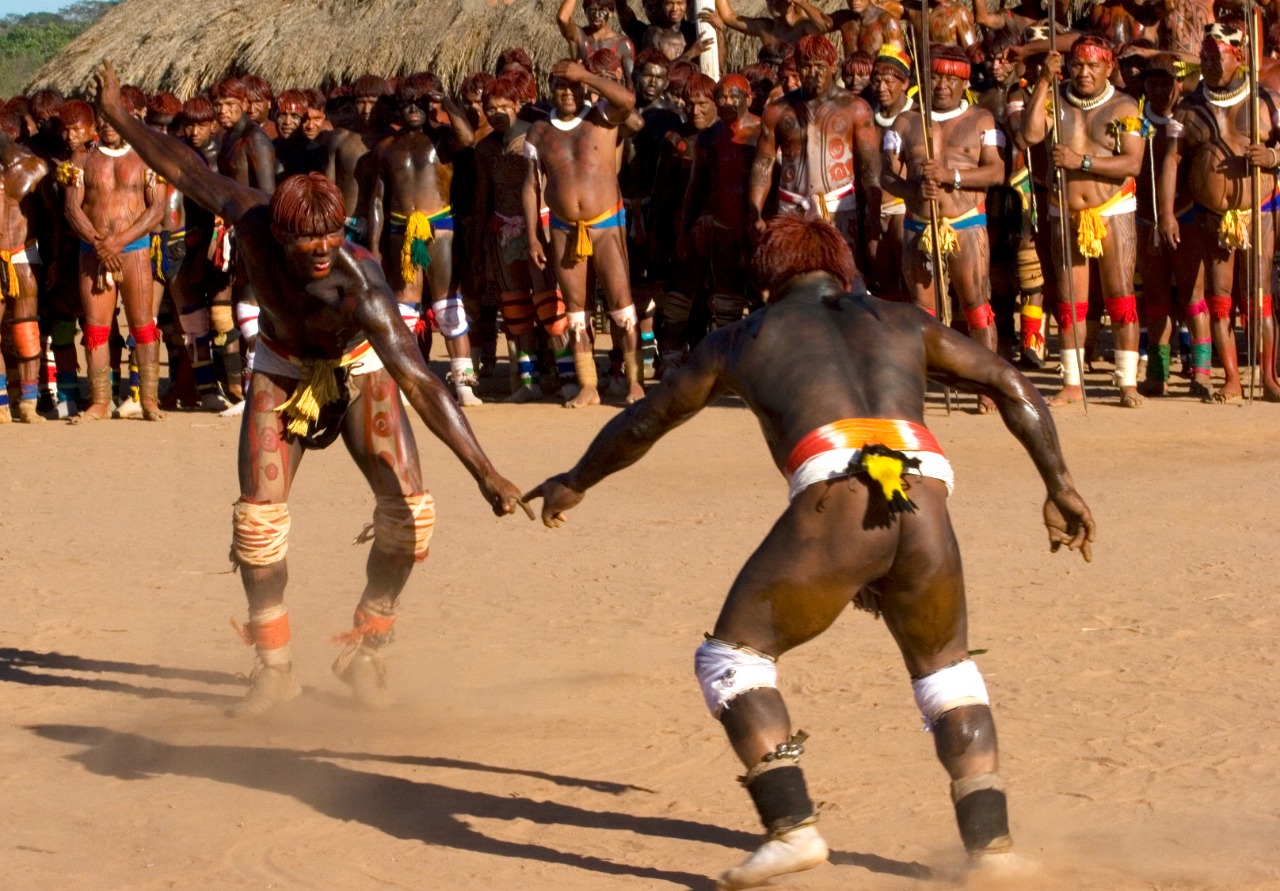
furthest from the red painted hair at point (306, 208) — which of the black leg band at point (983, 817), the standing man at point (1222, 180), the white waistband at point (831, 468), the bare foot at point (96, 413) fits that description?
the bare foot at point (96, 413)

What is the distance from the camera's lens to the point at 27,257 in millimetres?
11781

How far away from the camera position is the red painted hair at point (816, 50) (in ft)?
35.9

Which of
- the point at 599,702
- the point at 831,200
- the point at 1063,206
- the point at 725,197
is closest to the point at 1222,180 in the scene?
the point at 1063,206

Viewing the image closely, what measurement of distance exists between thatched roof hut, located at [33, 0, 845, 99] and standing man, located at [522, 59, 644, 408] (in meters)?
6.83

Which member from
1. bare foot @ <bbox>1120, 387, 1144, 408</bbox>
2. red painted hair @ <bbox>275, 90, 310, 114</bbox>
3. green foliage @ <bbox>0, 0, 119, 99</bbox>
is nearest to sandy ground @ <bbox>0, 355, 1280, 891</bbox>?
bare foot @ <bbox>1120, 387, 1144, 408</bbox>

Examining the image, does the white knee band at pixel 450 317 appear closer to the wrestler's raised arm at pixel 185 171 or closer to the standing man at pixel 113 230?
the standing man at pixel 113 230

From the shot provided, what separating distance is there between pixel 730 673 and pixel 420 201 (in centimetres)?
808

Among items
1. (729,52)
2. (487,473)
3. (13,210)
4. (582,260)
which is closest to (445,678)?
(487,473)

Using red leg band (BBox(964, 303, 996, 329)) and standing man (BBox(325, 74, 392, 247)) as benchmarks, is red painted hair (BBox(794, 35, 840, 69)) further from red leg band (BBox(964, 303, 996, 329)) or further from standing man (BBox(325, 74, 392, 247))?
standing man (BBox(325, 74, 392, 247))

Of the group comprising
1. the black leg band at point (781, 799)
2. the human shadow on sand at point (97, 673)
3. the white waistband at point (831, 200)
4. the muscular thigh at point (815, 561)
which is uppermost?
the muscular thigh at point (815, 561)

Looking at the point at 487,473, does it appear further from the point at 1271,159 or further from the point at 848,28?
the point at 848,28

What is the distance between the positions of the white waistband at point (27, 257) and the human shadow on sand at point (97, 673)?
553 centimetres

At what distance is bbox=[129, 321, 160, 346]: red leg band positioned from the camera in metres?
11.9

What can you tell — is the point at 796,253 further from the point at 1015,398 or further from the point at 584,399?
the point at 584,399
